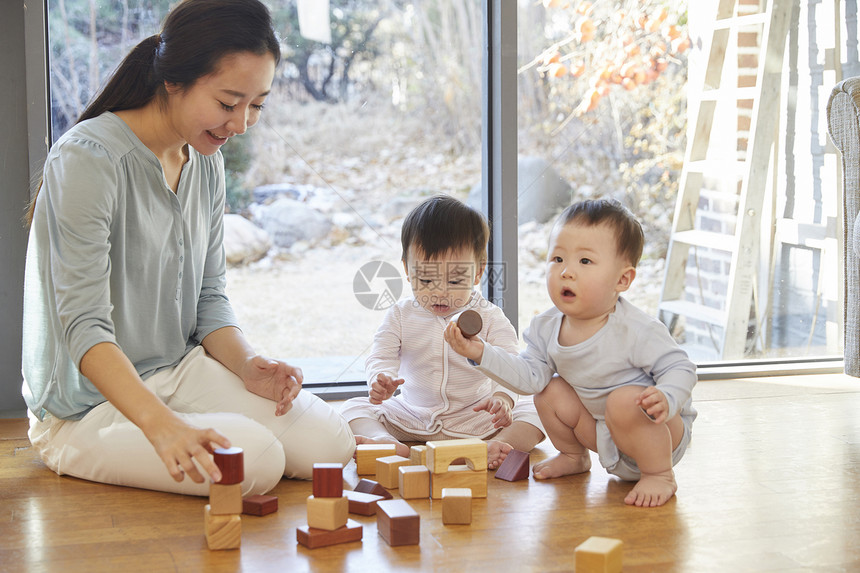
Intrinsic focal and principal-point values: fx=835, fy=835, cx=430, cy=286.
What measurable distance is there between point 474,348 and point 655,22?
139 centimetres

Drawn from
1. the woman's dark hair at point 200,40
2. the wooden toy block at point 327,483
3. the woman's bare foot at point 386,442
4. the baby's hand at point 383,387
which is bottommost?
the woman's bare foot at point 386,442

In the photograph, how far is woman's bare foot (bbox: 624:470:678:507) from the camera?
1237mm

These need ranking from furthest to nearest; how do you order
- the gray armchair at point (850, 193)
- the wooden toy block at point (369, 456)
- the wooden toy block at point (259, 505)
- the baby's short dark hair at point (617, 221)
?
1. the gray armchair at point (850, 193)
2. the wooden toy block at point (369, 456)
3. the baby's short dark hair at point (617, 221)
4. the wooden toy block at point (259, 505)

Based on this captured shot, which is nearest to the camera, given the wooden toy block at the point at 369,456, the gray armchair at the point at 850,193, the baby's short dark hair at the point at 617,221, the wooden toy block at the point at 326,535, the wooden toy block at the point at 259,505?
the wooden toy block at the point at 326,535

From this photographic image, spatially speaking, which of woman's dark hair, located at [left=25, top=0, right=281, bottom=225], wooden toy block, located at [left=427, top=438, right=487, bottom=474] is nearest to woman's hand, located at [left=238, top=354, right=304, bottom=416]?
wooden toy block, located at [left=427, top=438, right=487, bottom=474]

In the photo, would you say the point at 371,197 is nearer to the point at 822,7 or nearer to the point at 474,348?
the point at 474,348

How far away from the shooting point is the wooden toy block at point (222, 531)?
1042 millimetres

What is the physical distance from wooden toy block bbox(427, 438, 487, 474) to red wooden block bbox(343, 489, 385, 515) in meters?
0.10

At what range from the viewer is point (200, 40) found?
1.26 meters

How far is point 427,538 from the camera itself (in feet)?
3.62

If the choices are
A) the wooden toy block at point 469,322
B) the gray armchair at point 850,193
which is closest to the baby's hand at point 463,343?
the wooden toy block at point 469,322

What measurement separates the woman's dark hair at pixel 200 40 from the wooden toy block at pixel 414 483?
0.68 metres

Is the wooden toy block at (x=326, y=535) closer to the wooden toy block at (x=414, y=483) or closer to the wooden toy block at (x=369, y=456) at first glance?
the wooden toy block at (x=414, y=483)

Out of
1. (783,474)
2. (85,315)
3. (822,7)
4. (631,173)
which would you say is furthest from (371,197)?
(822,7)
